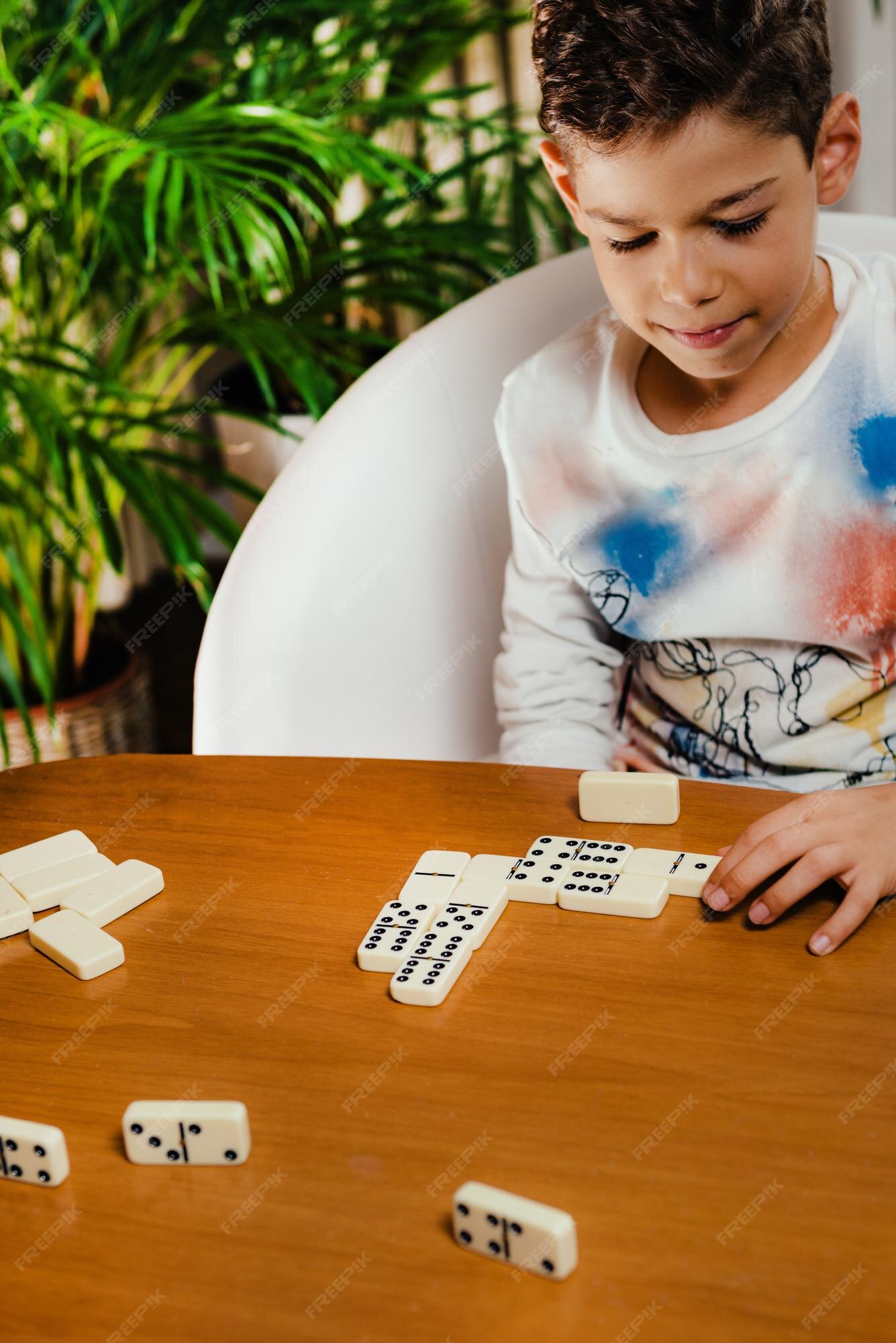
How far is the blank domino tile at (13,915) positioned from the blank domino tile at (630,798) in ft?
1.35

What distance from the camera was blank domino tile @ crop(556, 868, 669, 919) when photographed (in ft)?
2.86

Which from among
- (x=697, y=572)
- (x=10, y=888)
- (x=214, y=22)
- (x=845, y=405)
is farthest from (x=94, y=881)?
(x=214, y=22)

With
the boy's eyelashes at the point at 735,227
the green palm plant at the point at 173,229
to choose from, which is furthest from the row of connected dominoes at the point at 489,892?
the green palm plant at the point at 173,229

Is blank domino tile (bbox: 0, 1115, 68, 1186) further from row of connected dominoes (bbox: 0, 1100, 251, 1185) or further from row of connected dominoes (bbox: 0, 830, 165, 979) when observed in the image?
row of connected dominoes (bbox: 0, 830, 165, 979)

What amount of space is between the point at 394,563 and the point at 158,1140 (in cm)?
84

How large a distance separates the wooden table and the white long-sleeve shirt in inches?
10.8

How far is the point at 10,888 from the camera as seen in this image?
95cm

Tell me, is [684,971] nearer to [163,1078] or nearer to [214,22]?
[163,1078]

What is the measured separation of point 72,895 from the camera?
94 centimetres

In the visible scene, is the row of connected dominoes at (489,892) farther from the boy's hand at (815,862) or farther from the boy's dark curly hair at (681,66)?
the boy's dark curly hair at (681,66)

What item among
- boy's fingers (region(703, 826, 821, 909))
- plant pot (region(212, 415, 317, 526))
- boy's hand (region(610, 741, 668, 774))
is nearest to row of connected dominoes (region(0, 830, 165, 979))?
boy's fingers (region(703, 826, 821, 909))

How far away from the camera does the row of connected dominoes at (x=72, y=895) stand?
0.88m

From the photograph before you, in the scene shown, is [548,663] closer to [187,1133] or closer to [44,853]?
[44,853]

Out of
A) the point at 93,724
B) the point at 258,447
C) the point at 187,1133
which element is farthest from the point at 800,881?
the point at 258,447
